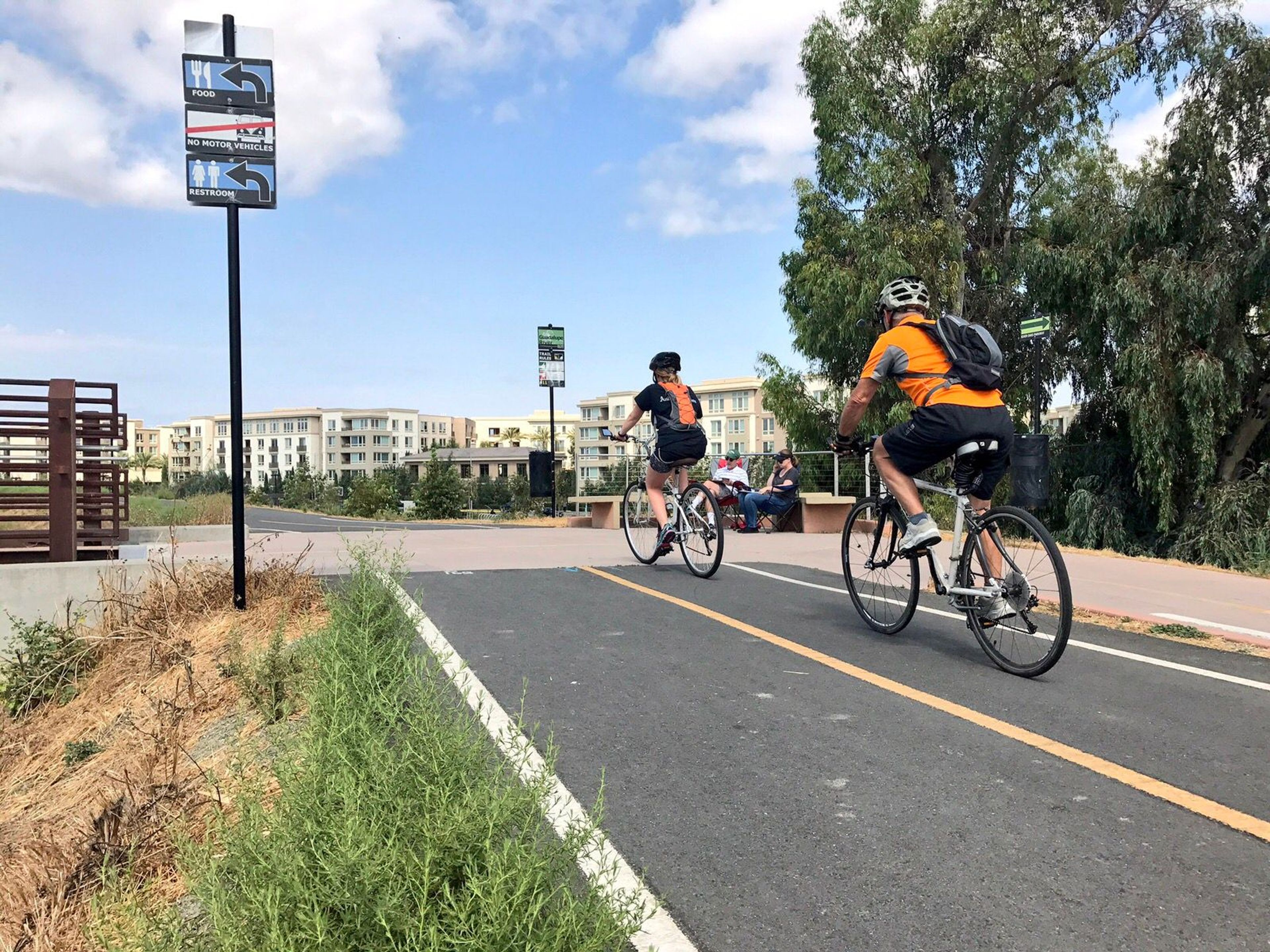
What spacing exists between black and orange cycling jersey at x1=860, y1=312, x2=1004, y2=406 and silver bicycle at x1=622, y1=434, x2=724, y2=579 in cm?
328

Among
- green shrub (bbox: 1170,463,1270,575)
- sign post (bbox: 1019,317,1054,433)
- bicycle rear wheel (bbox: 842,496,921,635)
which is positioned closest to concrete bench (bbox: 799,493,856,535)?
sign post (bbox: 1019,317,1054,433)

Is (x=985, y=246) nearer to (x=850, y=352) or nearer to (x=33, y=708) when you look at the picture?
(x=850, y=352)

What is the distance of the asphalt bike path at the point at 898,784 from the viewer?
105 inches

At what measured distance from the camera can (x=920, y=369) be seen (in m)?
5.62

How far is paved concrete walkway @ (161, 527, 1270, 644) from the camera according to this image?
769 cm

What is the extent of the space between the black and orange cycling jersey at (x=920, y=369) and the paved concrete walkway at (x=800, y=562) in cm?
109

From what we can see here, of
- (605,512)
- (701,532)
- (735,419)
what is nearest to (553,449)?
(605,512)

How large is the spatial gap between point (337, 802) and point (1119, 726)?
3.41 meters

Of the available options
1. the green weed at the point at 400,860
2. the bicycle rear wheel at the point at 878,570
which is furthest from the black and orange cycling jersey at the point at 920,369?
the green weed at the point at 400,860

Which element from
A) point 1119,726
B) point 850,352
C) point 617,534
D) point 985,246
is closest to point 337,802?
point 1119,726

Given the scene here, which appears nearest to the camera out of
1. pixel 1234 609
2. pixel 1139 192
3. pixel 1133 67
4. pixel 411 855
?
pixel 411 855

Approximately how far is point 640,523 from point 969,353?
524 centimetres

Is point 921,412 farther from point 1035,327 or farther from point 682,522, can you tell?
point 1035,327

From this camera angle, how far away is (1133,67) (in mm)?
24109
